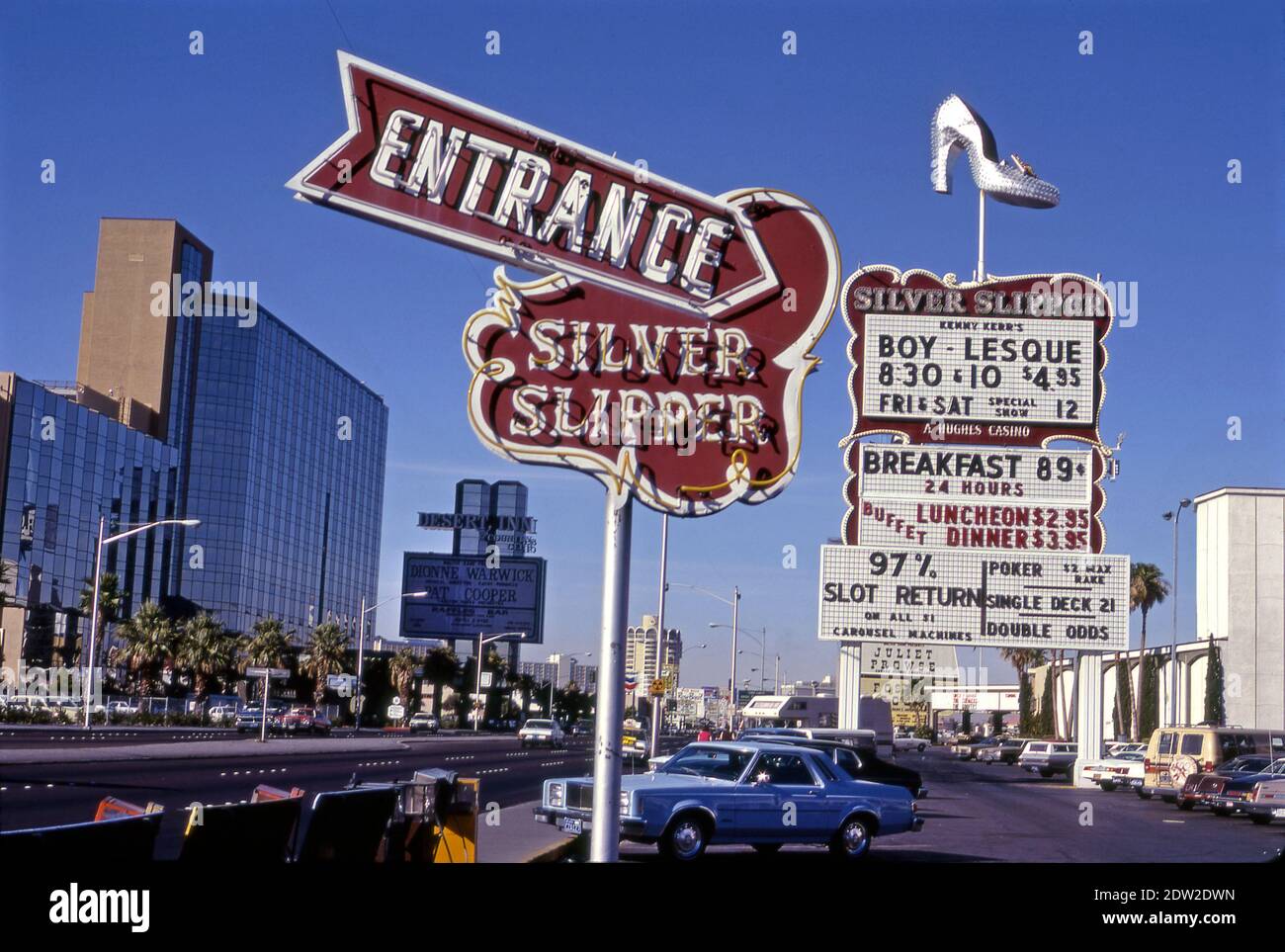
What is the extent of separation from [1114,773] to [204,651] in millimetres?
63325

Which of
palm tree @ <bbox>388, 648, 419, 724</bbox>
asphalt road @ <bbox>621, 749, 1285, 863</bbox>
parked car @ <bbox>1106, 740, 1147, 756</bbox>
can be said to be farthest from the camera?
palm tree @ <bbox>388, 648, 419, 724</bbox>

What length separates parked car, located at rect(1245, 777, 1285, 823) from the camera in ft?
80.8

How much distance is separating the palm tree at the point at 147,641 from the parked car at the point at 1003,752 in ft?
168

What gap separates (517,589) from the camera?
86875mm

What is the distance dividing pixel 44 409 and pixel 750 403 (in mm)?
76844

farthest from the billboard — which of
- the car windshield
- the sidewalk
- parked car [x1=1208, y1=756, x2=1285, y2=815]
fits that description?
the car windshield

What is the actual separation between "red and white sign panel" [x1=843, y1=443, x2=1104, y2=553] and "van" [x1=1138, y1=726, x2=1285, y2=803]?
13.6 metres

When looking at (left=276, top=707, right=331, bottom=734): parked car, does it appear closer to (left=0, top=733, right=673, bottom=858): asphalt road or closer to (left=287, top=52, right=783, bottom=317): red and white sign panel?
(left=0, top=733, right=673, bottom=858): asphalt road

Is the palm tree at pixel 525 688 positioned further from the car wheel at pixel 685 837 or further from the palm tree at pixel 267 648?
the car wheel at pixel 685 837

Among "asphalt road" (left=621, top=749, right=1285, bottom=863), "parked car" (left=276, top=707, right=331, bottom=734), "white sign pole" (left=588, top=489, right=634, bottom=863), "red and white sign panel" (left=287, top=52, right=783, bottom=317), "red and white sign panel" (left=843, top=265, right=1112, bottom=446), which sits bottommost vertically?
"parked car" (left=276, top=707, right=331, bottom=734)

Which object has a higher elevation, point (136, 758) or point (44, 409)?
point (44, 409)

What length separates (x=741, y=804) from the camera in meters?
17.2
